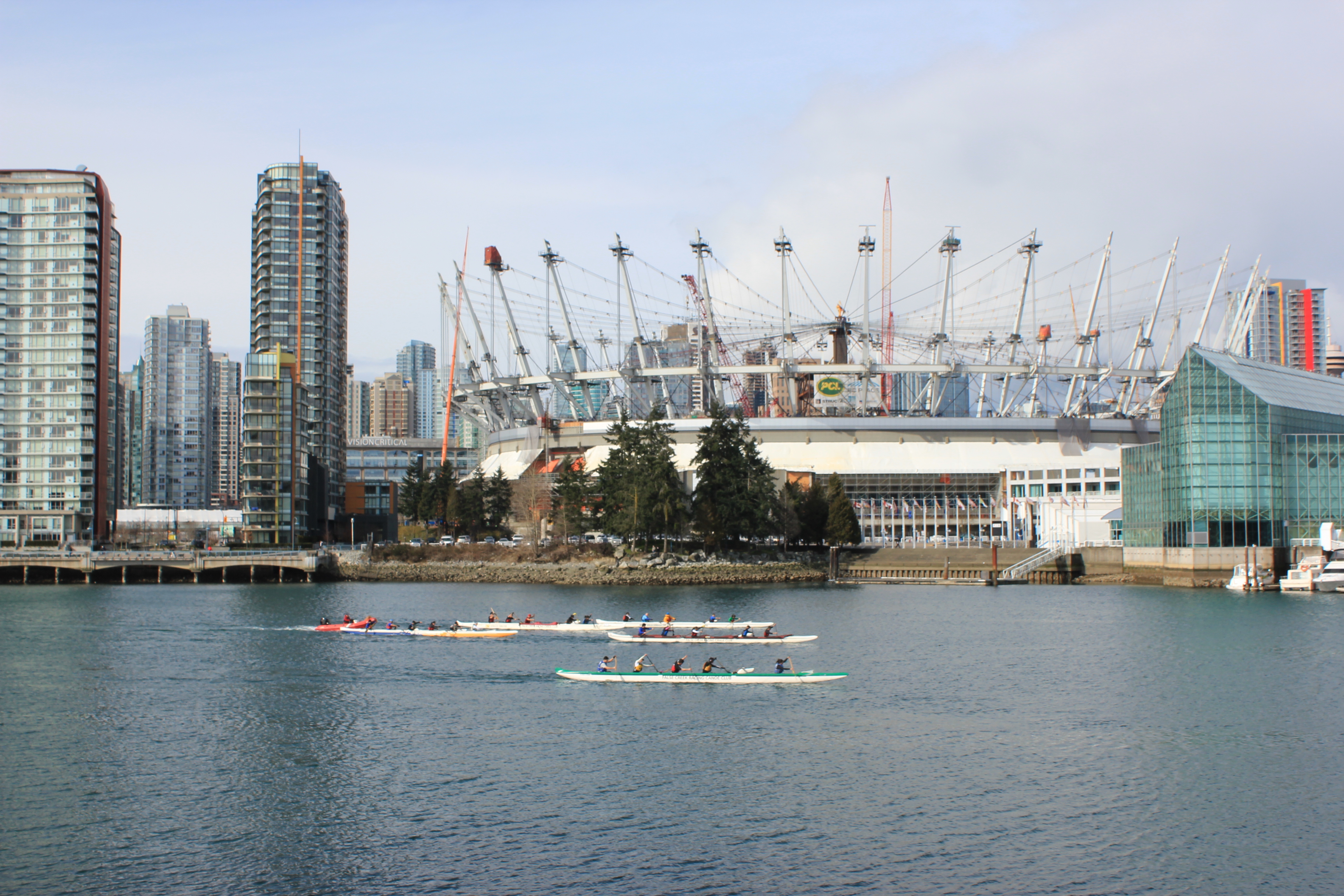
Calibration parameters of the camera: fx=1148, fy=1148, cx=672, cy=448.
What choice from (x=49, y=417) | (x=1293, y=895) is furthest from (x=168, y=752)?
(x=49, y=417)

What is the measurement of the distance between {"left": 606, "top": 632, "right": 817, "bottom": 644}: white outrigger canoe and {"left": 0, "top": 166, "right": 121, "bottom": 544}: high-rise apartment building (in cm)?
9848

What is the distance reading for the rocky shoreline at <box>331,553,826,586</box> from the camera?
105 meters

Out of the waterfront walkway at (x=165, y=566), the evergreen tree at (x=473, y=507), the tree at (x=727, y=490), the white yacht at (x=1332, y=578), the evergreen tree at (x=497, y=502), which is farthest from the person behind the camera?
the evergreen tree at (x=473, y=507)

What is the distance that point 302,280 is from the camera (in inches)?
7195

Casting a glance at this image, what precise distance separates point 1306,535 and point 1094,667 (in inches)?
1980

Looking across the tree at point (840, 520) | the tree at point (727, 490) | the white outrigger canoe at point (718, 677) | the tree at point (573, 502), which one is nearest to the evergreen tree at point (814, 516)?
the tree at point (840, 520)

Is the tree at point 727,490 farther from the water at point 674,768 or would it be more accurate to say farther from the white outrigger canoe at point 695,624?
the water at point 674,768

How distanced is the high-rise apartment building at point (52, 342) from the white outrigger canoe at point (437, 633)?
84.7 meters

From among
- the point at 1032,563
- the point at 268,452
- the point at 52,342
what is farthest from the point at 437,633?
the point at 52,342

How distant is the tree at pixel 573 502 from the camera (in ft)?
373

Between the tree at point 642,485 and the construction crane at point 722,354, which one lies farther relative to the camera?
the construction crane at point 722,354

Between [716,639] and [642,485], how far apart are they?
44.6m

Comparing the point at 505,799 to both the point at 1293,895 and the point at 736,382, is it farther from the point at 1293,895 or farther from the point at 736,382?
the point at 736,382

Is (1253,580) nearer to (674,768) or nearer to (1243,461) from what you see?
(1243,461)
